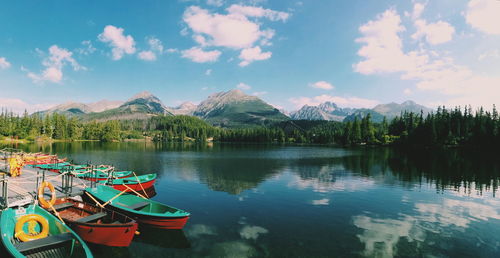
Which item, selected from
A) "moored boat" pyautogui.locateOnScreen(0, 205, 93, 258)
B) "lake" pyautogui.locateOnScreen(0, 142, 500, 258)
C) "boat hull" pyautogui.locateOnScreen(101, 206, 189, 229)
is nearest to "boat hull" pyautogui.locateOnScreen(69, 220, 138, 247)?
"lake" pyautogui.locateOnScreen(0, 142, 500, 258)

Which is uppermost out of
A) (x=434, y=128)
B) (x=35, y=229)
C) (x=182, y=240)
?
(x=434, y=128)

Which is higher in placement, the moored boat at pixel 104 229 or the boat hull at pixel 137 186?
the moored boat at pixel 104 229

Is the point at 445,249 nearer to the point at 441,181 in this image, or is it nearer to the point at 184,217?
the point at 184,217

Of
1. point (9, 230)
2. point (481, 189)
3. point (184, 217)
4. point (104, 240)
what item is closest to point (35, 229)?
point (9, 230)

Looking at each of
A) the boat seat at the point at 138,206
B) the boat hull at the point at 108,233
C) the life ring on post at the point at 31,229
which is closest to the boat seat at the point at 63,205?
the life ring on post at the point at 31,229

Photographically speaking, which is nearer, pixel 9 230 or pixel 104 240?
pixel 9 230

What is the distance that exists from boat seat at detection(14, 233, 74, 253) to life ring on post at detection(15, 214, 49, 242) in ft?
5.18

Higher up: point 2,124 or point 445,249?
point 2,124

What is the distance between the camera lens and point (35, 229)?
18.4m

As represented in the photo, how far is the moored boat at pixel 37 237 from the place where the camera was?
1497 centimetres

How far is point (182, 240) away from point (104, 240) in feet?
19.7

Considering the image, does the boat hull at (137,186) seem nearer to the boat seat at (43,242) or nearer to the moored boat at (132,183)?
the moored boat at (132,183)

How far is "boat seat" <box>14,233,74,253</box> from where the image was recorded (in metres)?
15.0

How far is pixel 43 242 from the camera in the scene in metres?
15.6
